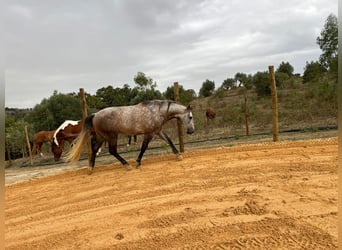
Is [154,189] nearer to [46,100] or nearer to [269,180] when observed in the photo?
[269,180]

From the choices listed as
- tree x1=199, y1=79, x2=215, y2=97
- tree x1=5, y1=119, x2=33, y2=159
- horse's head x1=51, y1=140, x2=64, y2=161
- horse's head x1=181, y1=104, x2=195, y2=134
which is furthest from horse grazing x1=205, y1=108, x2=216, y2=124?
tree x1=199, y1=79, x2=215, y2=97

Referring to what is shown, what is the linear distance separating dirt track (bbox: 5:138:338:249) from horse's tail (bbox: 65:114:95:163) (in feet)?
1.83

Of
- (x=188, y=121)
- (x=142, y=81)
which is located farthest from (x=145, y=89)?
(x=188, y=121)

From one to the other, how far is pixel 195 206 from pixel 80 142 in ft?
12.7

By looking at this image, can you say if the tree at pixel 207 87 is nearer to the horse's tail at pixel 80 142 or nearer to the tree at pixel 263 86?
the tree at pixel 263 86

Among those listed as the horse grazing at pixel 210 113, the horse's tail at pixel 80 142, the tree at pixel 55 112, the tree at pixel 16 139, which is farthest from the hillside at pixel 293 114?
the tree at pixel 16 139

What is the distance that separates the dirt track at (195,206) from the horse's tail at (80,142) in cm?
56

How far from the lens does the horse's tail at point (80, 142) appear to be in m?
6.82

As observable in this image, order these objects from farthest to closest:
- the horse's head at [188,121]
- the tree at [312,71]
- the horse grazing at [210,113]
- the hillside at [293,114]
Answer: the tree at [312,71], the horse grazing at [210,113], the hillside at [293,114], the horse's head at [188,121]

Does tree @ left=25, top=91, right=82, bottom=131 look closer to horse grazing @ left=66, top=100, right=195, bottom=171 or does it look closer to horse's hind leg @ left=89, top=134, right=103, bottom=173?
horse's hind leg @ left=89, top=134, right=103, bottom=173

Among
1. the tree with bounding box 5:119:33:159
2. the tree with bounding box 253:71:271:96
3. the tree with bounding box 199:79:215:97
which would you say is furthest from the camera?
the tree with bounding box 199:79:215:97

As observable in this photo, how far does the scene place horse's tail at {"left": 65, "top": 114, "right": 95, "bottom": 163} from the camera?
6.82 m

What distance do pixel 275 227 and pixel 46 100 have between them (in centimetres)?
1910

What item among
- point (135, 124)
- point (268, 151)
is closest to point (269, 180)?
point (268, 151)
